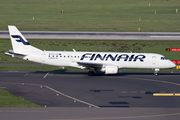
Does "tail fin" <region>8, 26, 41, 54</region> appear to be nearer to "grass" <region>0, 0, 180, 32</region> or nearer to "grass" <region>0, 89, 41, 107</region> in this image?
"grass" <region>0, 89, 41, 107</region>

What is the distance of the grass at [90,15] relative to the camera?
94.7m

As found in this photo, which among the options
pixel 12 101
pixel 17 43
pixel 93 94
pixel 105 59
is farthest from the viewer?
pixel 17 43

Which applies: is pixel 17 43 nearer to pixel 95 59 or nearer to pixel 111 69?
pixel 95 59

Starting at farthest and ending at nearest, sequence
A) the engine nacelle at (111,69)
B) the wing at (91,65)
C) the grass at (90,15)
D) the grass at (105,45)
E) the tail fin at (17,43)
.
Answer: the grass at (90,15) < the grass at (105,45) < the tail fin at (17,43) < the wing at (91,65) < the engine nacelle at (111,69)

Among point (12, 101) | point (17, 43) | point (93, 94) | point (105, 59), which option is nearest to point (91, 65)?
point (105, 59)

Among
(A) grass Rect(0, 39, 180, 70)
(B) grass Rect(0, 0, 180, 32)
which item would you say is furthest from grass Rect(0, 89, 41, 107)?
(B) grass Rect(0, 0, 180, 32)

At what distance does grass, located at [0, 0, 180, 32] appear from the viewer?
9469 cm

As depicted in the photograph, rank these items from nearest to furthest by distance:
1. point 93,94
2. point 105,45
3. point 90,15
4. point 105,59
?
point 93,94
point 105,59
point 105,45
point 90,15

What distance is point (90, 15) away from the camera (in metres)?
122

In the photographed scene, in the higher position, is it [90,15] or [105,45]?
[90,15]

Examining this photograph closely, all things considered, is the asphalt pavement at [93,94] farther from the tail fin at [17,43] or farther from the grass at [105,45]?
the grass at [105,45]

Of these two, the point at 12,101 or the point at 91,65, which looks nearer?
the point at 12,101

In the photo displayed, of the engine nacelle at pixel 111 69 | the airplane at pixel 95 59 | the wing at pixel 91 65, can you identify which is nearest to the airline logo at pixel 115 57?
the airplane at pixel 95 59

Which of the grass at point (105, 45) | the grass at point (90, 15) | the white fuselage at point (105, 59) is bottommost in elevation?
the white fuselage at point (105, 59)
